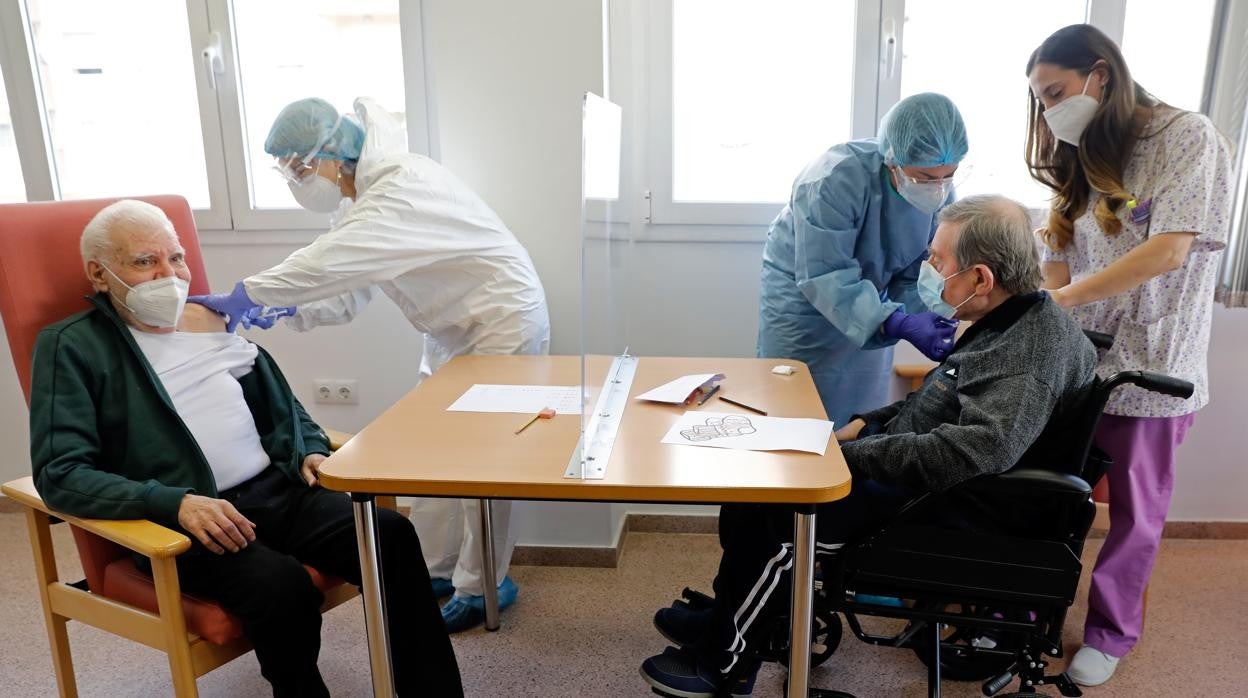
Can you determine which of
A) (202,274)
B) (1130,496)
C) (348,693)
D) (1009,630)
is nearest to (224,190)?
(202,274)

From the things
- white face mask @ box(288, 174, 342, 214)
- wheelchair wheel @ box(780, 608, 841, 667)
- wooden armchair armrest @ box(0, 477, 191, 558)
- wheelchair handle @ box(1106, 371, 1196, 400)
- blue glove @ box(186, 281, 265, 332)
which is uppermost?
white face mask @ box(288, 174, 342, 214)

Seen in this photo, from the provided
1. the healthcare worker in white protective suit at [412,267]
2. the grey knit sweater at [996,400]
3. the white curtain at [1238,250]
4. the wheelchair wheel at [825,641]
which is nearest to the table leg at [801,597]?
the grey knit sweater at [996,400]

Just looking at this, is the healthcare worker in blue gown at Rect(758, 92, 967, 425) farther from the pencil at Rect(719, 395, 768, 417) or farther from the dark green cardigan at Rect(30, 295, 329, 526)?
the dark green cardigan at Rect(30, 295, 329, 526)

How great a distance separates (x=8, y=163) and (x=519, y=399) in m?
2.15

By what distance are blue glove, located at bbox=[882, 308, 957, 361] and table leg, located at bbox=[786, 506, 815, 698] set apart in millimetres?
637

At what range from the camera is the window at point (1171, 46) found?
2203mm

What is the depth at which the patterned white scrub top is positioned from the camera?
1606 millimetres

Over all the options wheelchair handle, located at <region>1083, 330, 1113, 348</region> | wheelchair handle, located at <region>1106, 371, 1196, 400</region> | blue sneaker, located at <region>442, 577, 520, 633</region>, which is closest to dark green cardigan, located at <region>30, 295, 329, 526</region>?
blue sneaker, located at <region>442, 577, 520, 633</region>

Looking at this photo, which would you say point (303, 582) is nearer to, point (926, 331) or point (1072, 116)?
point (926, 331)

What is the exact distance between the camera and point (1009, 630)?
1.40 metres

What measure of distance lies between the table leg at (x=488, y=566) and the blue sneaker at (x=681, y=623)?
16.1 inches

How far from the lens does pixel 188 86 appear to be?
2520 mm

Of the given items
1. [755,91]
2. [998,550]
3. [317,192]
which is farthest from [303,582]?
[755,91]

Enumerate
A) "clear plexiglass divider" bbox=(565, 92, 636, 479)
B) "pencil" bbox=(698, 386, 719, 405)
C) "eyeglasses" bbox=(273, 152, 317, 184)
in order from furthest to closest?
"eyeglasses" bbox=(273, 152, 317, 184)
"pencil" bbox=(698, 386, 719, 405)
"clear plexiglass divider" bbox=(565, 92, 636, 479)
